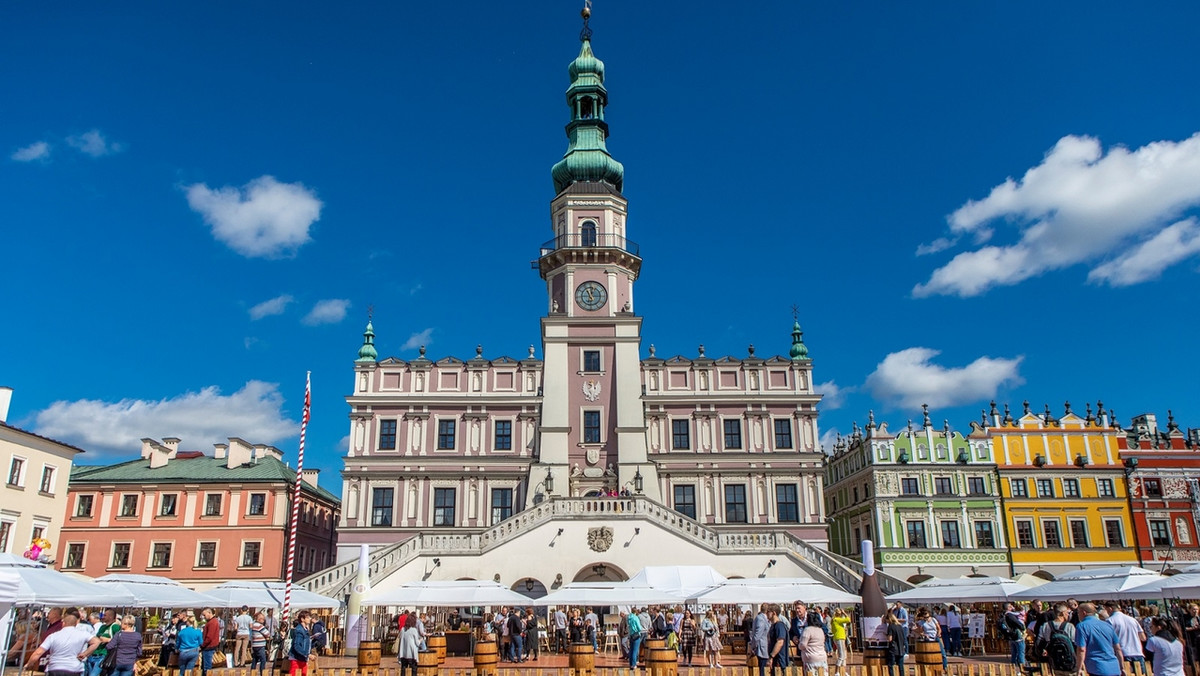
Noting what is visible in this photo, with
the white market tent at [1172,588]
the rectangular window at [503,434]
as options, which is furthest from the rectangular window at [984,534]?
the white market tent at [1172,588]

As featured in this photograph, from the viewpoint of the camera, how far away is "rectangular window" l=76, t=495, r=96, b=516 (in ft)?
171

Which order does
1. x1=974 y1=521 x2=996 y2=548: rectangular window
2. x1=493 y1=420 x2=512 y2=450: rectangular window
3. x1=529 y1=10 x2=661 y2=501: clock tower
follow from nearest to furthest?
x1=529 y1=10 x2=661 y2=501: clock tower < x1=493 y1=420 x2=512 y2=450: rectangular window < x1=974 y1=521 x2=996 y2=548: rectangular window

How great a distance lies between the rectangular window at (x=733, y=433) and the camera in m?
48.5

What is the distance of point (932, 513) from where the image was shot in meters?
54.2

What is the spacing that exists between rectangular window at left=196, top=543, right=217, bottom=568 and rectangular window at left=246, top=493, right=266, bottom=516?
2684mm

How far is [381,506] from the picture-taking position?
46562 millimetres

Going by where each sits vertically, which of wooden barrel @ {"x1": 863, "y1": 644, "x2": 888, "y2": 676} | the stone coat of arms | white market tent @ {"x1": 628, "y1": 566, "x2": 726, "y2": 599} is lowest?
wooden barrel @ {"x1": 863, "y1": 644, "x2": 888, "y2": 676}

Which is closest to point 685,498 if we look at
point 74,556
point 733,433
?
point 733,433

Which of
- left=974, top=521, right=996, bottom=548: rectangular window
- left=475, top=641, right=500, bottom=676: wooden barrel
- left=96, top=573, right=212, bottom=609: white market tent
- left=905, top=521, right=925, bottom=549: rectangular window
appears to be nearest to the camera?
left=475, top=641, right=500, bottom=676: wooden barrel

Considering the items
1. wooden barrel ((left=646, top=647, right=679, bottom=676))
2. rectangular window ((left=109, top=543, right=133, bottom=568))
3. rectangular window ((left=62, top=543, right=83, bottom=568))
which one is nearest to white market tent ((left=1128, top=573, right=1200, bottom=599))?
wooden barrel ((left=646, top=647, right=679, bottom=676))

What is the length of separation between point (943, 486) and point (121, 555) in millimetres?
49565

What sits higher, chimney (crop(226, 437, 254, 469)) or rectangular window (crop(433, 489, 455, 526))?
chimney (crop(226, 437, 254, 469))

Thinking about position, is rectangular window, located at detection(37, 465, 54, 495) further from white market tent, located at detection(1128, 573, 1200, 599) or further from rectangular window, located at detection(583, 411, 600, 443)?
white market tent, located at detection(1128, 573, 1200, 599)

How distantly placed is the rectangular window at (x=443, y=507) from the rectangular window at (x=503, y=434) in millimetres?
3594
